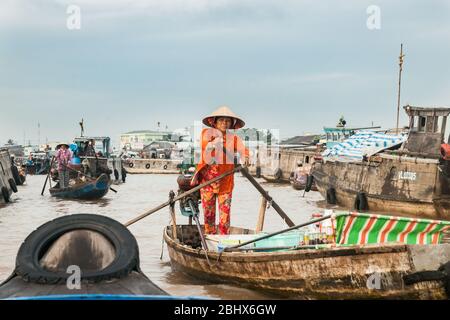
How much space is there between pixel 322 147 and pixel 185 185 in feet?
83.3

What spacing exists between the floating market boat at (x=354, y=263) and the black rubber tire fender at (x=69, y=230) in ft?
6.57

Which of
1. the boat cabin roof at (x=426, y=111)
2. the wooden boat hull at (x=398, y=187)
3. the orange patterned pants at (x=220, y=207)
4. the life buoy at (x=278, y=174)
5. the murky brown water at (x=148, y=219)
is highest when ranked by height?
the boat cabin roof at (x=426, y=111)

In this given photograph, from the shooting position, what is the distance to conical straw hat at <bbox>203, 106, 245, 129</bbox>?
8172 millimetres

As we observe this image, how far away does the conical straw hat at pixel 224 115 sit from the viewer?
8.17m

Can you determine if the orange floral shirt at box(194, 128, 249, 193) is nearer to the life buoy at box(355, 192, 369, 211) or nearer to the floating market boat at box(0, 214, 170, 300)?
the floating market boat at box(0, 214, 170, 300)

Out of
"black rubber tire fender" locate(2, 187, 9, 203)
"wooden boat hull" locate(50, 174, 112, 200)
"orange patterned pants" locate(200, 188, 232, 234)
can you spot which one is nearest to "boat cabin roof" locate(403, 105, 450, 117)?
"wooden boat hull" locate(50, 174, 112, 200)

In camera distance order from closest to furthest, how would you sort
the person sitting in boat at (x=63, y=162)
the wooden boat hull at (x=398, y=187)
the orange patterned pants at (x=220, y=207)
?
the orange patterned pants at (x=220, y=207) → the wooden boat hull at (x=398, y=187) → the person sitting in boat at (x=63, y=162)

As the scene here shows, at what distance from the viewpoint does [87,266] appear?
209 inches

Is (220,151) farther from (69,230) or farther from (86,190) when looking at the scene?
(86,190)

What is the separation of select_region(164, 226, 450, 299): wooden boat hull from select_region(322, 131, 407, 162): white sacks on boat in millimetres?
11254

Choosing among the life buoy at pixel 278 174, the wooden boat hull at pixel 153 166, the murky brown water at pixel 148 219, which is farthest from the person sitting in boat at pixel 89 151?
the wooden boat hull at pixel 153 166

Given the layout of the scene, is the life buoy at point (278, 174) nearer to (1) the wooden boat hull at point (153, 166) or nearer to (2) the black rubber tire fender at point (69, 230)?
(1) the wooden boat hull at point (153, 166)

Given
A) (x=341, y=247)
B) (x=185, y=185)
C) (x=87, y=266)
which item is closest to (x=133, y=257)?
(x=87, y=266)
